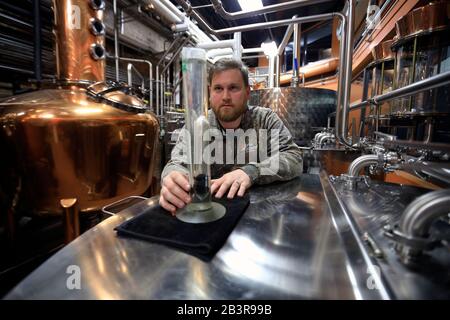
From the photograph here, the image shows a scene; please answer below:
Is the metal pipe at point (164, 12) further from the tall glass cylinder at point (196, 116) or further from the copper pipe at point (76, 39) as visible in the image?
the tall glass cylinder at point (196, 116)

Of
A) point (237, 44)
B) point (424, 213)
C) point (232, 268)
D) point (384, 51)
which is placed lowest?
point (232, 268)

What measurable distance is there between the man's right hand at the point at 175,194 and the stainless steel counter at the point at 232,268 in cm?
15

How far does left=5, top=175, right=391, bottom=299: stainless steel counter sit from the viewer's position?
32 centimetres

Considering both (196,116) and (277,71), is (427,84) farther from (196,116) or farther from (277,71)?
(277,71)

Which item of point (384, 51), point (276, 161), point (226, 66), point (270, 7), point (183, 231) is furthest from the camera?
point (384, 51)

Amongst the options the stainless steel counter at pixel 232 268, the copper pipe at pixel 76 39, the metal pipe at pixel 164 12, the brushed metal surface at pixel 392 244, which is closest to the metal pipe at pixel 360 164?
the brushed metal surface at pixel 392 244

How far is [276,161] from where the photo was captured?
935 millimetres

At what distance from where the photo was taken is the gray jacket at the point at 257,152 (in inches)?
35.1

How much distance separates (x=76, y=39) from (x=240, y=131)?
47.3 inches

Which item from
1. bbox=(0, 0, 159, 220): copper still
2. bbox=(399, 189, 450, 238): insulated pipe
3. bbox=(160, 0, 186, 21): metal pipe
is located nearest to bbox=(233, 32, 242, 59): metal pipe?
bbox=(160, 0, 186, 21): metal pipe

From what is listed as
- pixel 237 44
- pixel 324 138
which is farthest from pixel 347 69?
pixel 237 44

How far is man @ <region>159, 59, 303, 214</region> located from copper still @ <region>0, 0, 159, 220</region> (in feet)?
1.73

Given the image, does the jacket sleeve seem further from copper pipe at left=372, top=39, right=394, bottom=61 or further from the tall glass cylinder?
copper pipe at left=372, top=39, right=394, bottom=61

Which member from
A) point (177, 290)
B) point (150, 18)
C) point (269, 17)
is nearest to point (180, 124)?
point (150, 18)
